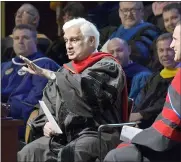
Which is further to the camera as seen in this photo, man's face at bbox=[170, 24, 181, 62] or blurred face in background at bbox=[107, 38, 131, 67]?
blurred face in background at bbox=[107, 38, 131, 67]

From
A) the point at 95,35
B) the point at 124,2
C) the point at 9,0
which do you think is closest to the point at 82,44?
the point at 95,35

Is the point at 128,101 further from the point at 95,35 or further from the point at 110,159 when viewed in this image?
the point at 110,159

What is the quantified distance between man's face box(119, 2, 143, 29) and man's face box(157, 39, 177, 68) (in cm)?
87

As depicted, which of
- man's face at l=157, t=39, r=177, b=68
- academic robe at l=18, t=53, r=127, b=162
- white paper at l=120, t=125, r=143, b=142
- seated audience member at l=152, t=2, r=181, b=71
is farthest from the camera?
seated audience member at l=152, t=2, r=181, b=71

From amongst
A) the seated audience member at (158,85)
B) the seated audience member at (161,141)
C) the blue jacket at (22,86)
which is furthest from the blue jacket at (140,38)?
the seated audience member at (161,141)

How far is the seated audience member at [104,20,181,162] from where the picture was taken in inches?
190

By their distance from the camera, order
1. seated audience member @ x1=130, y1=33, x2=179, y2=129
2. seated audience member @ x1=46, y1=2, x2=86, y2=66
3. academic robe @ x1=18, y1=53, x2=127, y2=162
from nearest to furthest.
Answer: academic robe @ x1=18, y1=53, x2=127, y2=162 → seated audience member @ x1=130, y1=33, x2=179, y2=129 → seated audience member @ x1=46, y1=2, x2=86, y2=66

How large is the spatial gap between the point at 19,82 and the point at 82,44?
1.79 metres

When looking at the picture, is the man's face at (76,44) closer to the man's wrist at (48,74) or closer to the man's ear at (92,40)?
the man's ear at (92,40)

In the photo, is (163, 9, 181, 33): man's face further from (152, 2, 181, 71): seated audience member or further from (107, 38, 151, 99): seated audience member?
(107, 38, 151, 99): seated audience member

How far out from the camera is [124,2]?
26.2 feet

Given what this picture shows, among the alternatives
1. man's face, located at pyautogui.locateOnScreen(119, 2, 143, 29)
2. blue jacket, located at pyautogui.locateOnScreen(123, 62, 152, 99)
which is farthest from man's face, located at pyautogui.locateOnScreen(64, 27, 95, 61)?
man's face, located at pyautogui.locateOnScreen(119, 2, 143, 29)

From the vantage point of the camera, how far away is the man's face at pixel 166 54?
6973 mm

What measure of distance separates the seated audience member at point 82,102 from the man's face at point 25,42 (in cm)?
169
